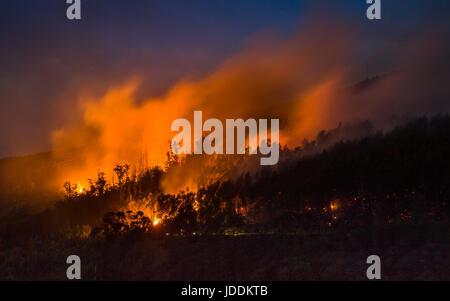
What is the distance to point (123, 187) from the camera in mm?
21984

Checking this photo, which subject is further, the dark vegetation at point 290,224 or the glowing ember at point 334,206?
the glowing ember at point 334,206

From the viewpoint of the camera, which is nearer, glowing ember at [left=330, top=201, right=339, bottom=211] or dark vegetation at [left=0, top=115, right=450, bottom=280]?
dark vegetation at [left=0, top=115, right=450, bottom=280]

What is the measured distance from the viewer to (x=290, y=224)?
1509 cm

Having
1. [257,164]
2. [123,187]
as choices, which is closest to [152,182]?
[123,187]

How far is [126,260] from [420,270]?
798 cm

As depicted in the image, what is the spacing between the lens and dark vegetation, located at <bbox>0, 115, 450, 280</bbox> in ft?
38.4

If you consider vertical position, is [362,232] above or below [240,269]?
above

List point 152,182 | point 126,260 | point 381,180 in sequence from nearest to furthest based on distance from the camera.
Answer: point 126,260 < point 381,180 < point 152,182

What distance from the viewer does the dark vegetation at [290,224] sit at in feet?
38.4

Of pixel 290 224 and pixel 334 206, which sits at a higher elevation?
pixel 334 206

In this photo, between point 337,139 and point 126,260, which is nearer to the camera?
point 126,260
